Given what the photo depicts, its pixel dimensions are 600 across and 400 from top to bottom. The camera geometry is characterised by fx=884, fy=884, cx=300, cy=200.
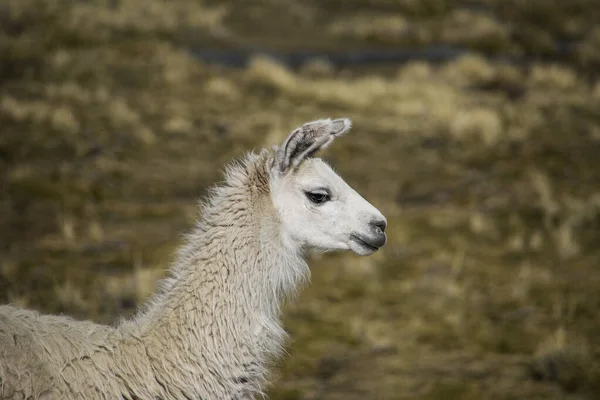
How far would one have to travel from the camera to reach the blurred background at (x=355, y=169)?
992cm

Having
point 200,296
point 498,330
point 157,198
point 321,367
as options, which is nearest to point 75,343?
point 200,296

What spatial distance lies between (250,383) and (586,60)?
2607 centimetres

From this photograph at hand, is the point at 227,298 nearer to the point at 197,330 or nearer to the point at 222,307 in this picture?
the point at 222,307

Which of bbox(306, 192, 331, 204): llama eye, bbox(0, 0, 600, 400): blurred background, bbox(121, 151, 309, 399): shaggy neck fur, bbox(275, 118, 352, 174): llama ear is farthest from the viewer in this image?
bbox(0, 0, 600, 400): blurred background

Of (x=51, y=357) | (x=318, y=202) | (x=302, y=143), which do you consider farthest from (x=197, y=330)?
(x=302, y=143)

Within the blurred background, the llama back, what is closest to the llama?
the llama back

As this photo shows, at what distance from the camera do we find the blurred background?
32.6 feet

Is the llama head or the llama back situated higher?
the llama head

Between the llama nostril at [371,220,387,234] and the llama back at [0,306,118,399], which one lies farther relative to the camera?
the llama nostril at [371,220,387,234]

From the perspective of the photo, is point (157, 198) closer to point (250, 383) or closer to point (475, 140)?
point (475, 140)

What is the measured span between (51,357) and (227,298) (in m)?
0.97

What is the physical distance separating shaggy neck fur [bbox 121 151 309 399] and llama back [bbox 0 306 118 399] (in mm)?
157

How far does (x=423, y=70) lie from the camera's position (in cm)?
2494

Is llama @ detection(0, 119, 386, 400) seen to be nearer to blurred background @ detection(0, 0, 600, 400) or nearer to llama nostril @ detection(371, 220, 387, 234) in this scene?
llama nostril @ detection(371, 220, 387, 234)
